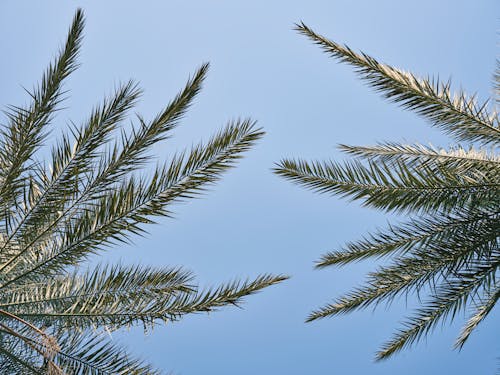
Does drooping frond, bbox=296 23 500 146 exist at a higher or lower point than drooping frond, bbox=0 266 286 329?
higher

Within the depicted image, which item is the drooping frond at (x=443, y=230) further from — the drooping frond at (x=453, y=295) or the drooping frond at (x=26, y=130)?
the drooping frond at (x=26, y=130)

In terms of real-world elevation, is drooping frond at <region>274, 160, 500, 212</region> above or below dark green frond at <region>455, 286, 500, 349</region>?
above

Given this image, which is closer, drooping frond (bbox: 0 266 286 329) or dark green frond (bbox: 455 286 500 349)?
drooping frond (bbox: 0 266 286 329)

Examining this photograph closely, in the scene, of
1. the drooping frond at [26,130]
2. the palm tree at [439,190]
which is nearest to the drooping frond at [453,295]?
the palm tree at [439,190]

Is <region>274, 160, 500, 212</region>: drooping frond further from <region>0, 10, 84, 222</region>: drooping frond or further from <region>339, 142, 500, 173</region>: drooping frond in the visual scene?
<region>0, 10, 84, 222</region>: drooping frond

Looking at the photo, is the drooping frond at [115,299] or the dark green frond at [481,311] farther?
the dark green frond at [481,311]

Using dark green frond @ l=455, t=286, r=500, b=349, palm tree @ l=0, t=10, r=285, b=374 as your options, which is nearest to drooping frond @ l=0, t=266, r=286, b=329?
palm tree @ l=0, t=10, r=285, b=374

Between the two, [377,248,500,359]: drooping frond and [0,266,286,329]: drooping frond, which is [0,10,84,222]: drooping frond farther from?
[377,248,500,359]: drooping frond

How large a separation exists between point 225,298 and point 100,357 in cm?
171

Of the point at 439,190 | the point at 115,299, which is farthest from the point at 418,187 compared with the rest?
the point at 115,299

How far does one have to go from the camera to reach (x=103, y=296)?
802 centimetres

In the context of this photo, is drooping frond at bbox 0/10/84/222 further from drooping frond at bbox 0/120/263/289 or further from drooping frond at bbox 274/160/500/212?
drooping frond at bbox 274/160/500/212

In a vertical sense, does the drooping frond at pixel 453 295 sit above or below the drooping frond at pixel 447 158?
below

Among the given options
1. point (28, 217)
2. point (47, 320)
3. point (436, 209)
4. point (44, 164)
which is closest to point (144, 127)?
point (44, 164)
